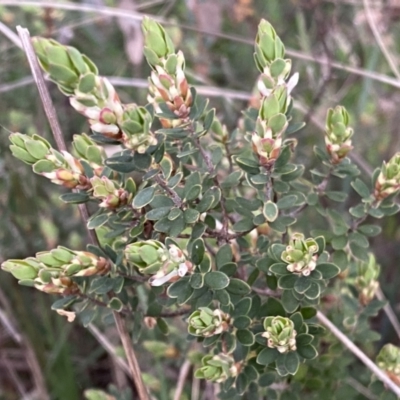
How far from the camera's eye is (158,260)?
572 millimetres

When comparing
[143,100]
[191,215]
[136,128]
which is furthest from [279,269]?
[143,100]

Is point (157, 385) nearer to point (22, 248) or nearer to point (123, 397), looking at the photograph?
point (123, 397)

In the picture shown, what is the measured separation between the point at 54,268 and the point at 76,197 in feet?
0.27

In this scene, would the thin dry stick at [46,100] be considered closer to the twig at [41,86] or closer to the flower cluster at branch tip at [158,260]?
the twig at [41,86]

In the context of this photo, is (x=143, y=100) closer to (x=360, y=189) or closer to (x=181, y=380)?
(x=181, y=380)

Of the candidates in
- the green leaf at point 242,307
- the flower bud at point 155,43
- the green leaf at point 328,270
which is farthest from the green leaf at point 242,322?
the flower bud at point 155,43

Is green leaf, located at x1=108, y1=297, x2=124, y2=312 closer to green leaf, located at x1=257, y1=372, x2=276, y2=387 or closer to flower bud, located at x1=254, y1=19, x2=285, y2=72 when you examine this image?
green leaf, located at x1=257, y1=372, x2=276, y2=387

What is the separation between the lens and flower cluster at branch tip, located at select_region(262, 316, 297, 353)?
2.07 feet

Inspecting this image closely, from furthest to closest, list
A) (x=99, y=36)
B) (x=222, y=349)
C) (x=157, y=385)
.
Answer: (x=99, y=36) → (x=157, y=385) → (x=222, y=349)

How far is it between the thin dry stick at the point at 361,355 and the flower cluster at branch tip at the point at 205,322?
204mm

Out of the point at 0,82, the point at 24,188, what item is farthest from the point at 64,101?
the point at 24,188

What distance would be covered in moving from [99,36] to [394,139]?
98 cm

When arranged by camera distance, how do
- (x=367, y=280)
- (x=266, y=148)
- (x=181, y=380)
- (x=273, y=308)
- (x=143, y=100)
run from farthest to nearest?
1. (x=143, y=100)
2. (x=181, y=380)
3. (x=367, y=280)
4. (x=273, y=308)
5. (x=266, y=148)

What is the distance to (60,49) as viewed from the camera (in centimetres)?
49
